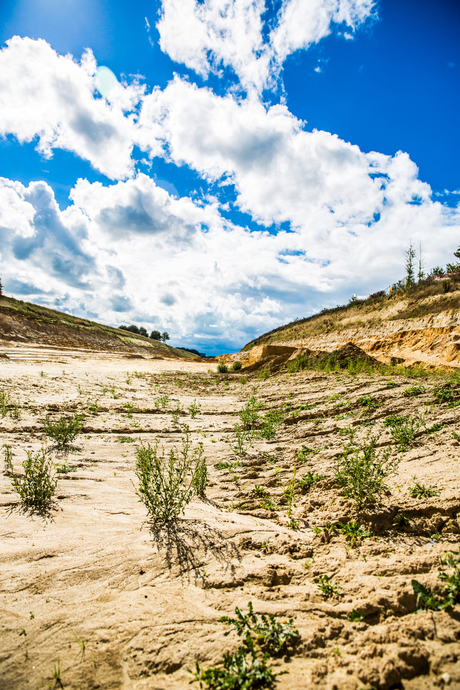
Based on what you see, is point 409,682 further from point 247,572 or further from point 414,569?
point 247,572

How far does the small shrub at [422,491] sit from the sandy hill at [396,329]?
13994 mm

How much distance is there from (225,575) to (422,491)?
105 inches

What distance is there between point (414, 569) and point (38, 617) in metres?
3.29

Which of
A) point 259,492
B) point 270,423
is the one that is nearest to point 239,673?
point 259,492

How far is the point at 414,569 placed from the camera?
8.95 feet

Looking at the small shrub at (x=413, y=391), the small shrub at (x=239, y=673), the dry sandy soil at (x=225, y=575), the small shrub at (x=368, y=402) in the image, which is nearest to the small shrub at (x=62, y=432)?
the dry sandy soil at (x=225, y=575)

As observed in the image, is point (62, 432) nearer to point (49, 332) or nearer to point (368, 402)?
point (368, 402)

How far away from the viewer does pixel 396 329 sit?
80.0ft

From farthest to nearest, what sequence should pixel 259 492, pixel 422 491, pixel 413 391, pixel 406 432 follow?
1. pixel 413 391
2. pixel 406 432
3. pixel 259 492
4. pixel 422 491

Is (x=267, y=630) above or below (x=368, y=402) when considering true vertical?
below

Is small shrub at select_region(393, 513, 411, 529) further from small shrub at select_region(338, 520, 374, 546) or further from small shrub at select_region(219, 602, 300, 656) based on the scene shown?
small shrub at select_region(219, 602, 300, 656)

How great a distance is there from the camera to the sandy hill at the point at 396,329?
18644mm

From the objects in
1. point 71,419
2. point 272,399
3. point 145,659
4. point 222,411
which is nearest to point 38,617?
point 145,659

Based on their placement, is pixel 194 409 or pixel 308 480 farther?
pixel 194 409
